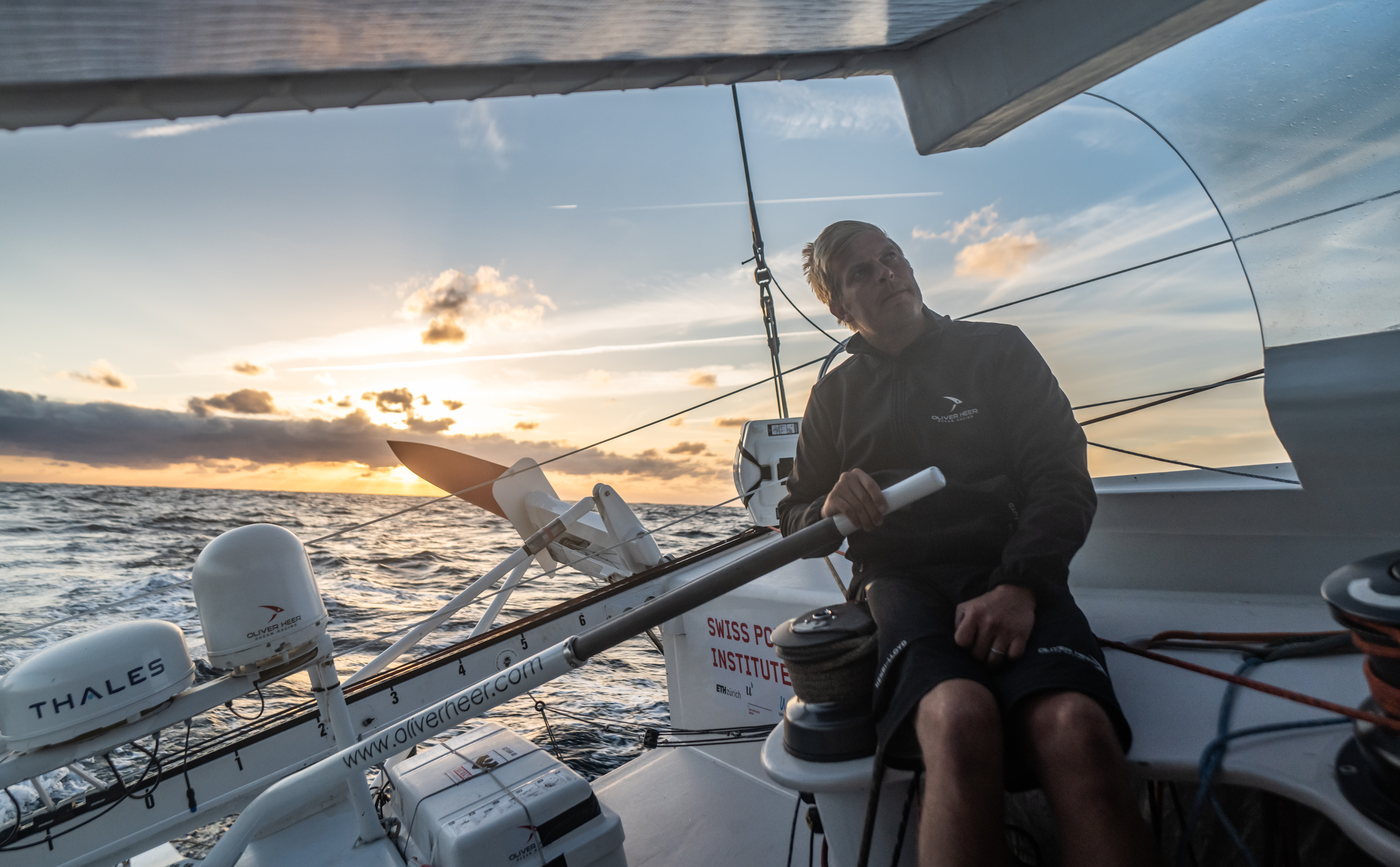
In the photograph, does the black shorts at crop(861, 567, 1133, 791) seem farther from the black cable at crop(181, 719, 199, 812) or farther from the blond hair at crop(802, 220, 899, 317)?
the black cable at crop(181, 719, 199, 812)

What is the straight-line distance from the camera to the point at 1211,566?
5.94 ft

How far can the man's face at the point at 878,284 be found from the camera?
1.63 meters

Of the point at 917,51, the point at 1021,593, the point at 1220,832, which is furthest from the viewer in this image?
the point at 917,51

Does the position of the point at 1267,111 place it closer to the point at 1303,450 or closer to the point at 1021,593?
the point at 1303,450

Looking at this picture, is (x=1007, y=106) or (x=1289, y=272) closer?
(x=1289, y=272)

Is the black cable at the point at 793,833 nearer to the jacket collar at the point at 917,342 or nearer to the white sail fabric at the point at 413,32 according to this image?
the jacket collar at the point at 917,342

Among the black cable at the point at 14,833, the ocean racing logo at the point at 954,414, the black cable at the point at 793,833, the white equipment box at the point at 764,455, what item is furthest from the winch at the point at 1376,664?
the black cable at the point at 14,833

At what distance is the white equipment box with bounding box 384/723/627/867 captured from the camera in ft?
5.28

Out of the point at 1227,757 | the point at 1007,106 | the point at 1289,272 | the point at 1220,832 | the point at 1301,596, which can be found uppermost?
the point at 1007,106

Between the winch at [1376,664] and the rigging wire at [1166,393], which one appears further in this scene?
the rigging wire at [1166,393]

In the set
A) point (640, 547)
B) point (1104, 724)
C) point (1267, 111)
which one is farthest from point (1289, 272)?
point (640, 547)

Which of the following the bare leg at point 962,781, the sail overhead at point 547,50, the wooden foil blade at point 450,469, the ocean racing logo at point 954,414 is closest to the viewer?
the bare leg at point 962,781

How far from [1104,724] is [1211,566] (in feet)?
3.87

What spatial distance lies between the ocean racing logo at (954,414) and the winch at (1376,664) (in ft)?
2.36
